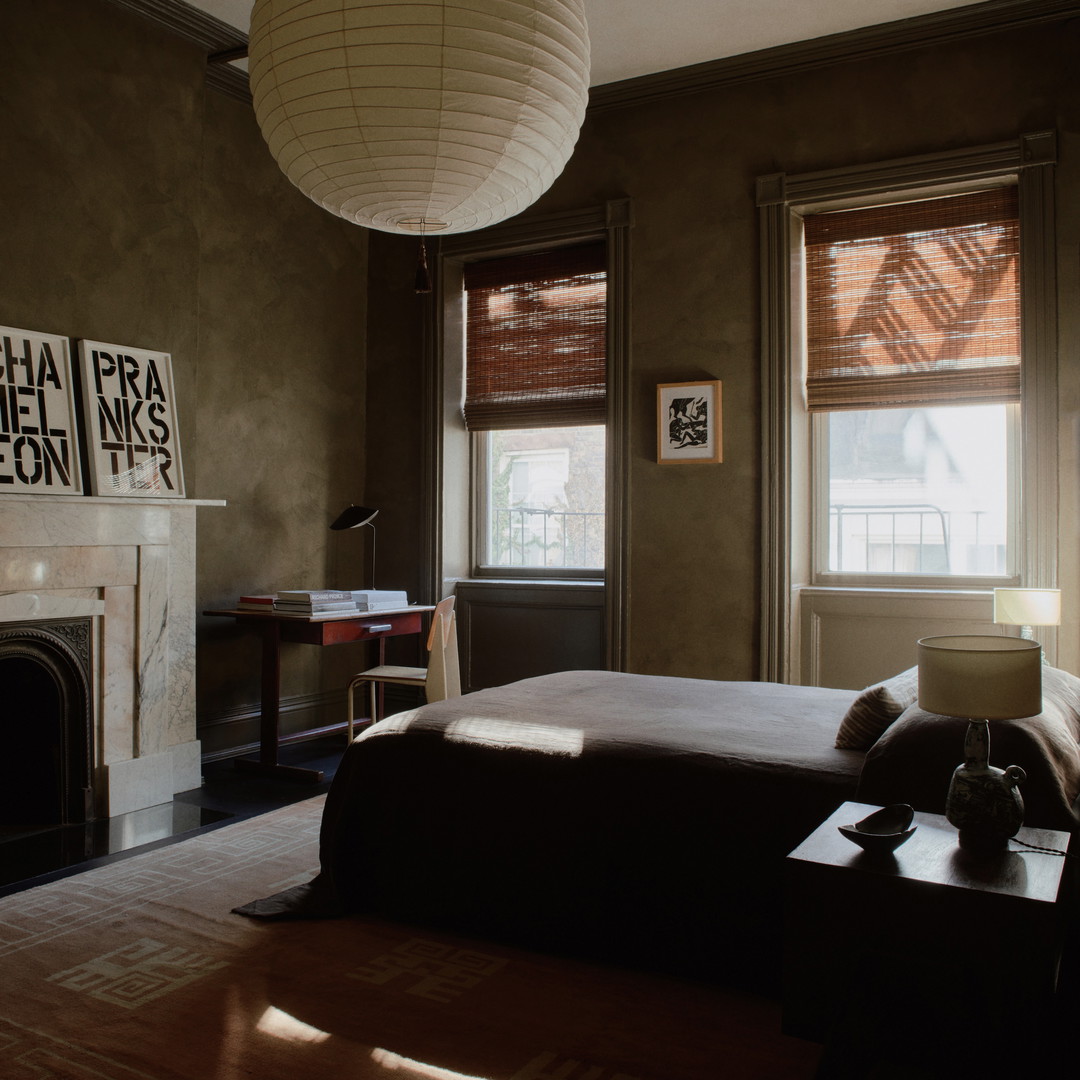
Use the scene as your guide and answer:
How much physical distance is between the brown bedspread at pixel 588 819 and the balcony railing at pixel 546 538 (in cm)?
232

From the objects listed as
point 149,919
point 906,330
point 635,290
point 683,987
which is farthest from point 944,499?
point 149,919

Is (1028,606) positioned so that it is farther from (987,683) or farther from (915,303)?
(987,683)

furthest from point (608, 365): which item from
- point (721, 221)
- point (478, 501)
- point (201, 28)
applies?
point (201, 28)

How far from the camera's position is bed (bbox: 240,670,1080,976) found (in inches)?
91.1

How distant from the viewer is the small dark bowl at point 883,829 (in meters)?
1.88

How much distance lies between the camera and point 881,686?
2590mm

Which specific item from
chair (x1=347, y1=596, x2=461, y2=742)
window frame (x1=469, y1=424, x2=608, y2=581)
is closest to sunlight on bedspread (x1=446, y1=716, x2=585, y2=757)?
chair (x1=347, y1=596, x2=461, y2=742)

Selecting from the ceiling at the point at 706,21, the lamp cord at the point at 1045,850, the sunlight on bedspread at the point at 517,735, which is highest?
the ceiling at the point at 706,21

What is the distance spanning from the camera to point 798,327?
A: 4789 millimetres

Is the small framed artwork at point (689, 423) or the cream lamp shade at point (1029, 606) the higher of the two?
the small framed artwork at point (689, 423)

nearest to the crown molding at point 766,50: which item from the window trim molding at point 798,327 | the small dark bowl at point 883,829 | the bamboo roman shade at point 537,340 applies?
the window trim molding at point 798,327

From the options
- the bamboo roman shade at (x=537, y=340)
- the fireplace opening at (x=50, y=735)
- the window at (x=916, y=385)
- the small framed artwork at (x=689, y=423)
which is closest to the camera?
the fireplace opening at (x=50, y=735)

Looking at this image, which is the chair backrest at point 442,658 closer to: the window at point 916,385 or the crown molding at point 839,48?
the window at point 916,385

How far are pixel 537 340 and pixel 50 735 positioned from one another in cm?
319
